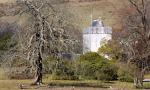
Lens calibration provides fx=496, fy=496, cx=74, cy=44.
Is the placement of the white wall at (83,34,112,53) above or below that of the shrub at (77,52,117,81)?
above

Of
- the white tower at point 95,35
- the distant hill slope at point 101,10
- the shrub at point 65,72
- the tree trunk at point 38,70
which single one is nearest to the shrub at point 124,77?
the shrub at point 65,72

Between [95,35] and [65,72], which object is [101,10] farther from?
[65,72]

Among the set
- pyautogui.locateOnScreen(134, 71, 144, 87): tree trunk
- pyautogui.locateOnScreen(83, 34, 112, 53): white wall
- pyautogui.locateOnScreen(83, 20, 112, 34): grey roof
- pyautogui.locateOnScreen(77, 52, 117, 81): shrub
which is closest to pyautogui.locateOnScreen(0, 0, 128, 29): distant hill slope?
pyautogui.locateOnScreen(83, 20, 112, 34): grey roof

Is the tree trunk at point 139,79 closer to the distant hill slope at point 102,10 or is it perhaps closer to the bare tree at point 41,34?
the bare tree at point 41,34

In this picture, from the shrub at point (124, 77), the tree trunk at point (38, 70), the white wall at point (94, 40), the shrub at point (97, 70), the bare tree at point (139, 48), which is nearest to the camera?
the tree trunk at point (38, 70)

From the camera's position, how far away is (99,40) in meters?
78.6

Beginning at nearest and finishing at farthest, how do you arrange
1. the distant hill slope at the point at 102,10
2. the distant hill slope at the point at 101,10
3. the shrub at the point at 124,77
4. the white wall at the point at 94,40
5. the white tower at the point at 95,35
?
the shrub at the point at 124,77 → the white wall at the point at 94,40 → the white tower at the point at 95,35 → the distant hill slope at the point at 102,10 → the distant hill slope at the point at 101,10

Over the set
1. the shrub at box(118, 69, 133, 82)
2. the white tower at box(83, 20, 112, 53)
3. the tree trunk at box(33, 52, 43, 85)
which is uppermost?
the white tower at box(83, 20, 112, 53)

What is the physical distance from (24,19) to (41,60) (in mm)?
3779

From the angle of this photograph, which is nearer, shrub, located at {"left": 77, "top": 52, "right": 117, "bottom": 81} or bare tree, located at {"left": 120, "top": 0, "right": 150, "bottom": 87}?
bare tree, located at {"left": 120, "top": 0, "right": 150, "bottom": 87}

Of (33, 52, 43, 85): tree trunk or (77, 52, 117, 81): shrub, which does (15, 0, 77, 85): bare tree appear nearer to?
(33, 52, 43, 85): tree trunk

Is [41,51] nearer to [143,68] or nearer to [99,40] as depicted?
[143,68]

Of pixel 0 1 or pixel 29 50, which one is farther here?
pixel 0 1

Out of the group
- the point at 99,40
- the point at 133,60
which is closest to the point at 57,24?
the point at 133,60
